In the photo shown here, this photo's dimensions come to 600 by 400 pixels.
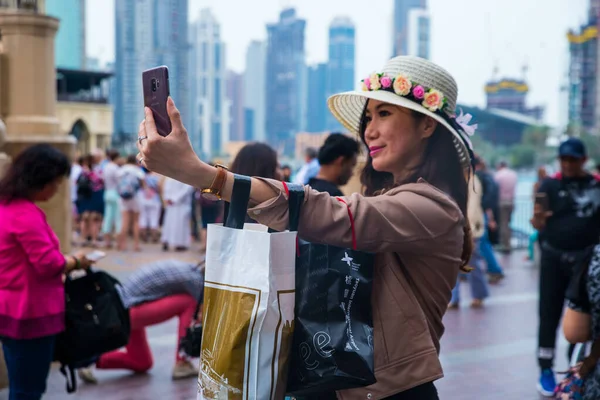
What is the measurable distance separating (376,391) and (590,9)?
321ft

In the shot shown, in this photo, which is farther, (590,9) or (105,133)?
(590,9)

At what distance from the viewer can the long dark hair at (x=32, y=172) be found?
3.75 metres

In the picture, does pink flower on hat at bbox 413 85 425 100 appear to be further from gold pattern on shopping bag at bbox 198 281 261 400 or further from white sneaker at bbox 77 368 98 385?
white sneaker at bbox 77 368 98 385

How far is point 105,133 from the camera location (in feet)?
174

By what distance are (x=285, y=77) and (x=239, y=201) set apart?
30.8 meters

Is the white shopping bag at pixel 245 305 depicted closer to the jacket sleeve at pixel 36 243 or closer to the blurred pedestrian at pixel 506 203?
Answer: the jacket sleeve at pixel 36 243

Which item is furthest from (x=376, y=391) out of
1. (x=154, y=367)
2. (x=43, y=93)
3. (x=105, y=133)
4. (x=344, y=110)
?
(x=105, y=133)

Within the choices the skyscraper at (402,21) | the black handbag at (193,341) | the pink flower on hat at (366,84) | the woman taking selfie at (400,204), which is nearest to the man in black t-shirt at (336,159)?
the black handbag at (193,341)

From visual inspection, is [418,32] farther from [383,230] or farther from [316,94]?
[383,230]

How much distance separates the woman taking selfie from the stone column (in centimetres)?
432

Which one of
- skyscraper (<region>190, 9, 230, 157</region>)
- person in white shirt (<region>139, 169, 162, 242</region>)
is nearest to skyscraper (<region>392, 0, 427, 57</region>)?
skyscraper (<region>190, 9, 230, 157</region>)

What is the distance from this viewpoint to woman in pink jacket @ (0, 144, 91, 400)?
365cm

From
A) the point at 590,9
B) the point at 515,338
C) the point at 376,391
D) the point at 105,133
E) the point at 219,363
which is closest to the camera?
the point at 219,363

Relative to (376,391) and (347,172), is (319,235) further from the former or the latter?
(347,172)
